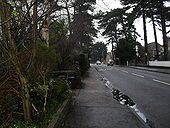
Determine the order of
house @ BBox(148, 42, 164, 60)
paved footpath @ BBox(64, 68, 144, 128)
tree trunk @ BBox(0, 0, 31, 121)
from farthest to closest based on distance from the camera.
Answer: house @ BBox(148, 42, 164, 60) < paved footpath @ BBox(64, 68, 144, 128) < tree trunk @ BBox(0, 0, 31, 121)

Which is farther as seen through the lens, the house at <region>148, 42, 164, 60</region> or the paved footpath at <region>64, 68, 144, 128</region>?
the house at <region>148, 42, 164, 60</region>

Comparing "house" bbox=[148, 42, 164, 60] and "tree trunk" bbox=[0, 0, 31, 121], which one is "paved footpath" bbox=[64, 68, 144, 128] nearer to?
"tree trunk" bbox=[0, 0, 31, 121]

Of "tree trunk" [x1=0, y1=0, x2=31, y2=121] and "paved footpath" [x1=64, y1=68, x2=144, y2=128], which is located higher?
"tree trunk" [x1=0, y1=0, x2=31, y2=121]

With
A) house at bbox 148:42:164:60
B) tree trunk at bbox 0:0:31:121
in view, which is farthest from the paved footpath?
house at bbox 148:42:164:60

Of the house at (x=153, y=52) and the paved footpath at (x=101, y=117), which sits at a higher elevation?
the house at (x=153, y=52)

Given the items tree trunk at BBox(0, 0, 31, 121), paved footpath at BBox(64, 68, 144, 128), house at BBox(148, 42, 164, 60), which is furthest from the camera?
house at BBox(148, 42, 164, 60)

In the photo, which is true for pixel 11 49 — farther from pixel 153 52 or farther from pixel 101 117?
pixel 153 52

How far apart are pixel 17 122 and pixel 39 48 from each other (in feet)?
11.3

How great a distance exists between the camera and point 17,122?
216 inches

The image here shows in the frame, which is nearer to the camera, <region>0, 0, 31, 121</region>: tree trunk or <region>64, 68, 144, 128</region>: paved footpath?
<region>0, 0, 31, 121</region>: tree trunk

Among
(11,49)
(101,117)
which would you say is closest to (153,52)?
(101,117)

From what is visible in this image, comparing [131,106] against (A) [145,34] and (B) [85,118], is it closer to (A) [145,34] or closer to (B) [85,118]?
(B) [85,118]

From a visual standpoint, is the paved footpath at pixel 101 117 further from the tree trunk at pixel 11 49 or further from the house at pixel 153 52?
the house at pixel 153 52

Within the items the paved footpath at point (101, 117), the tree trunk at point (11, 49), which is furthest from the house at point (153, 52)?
the tree trunk at point (11, 49)
